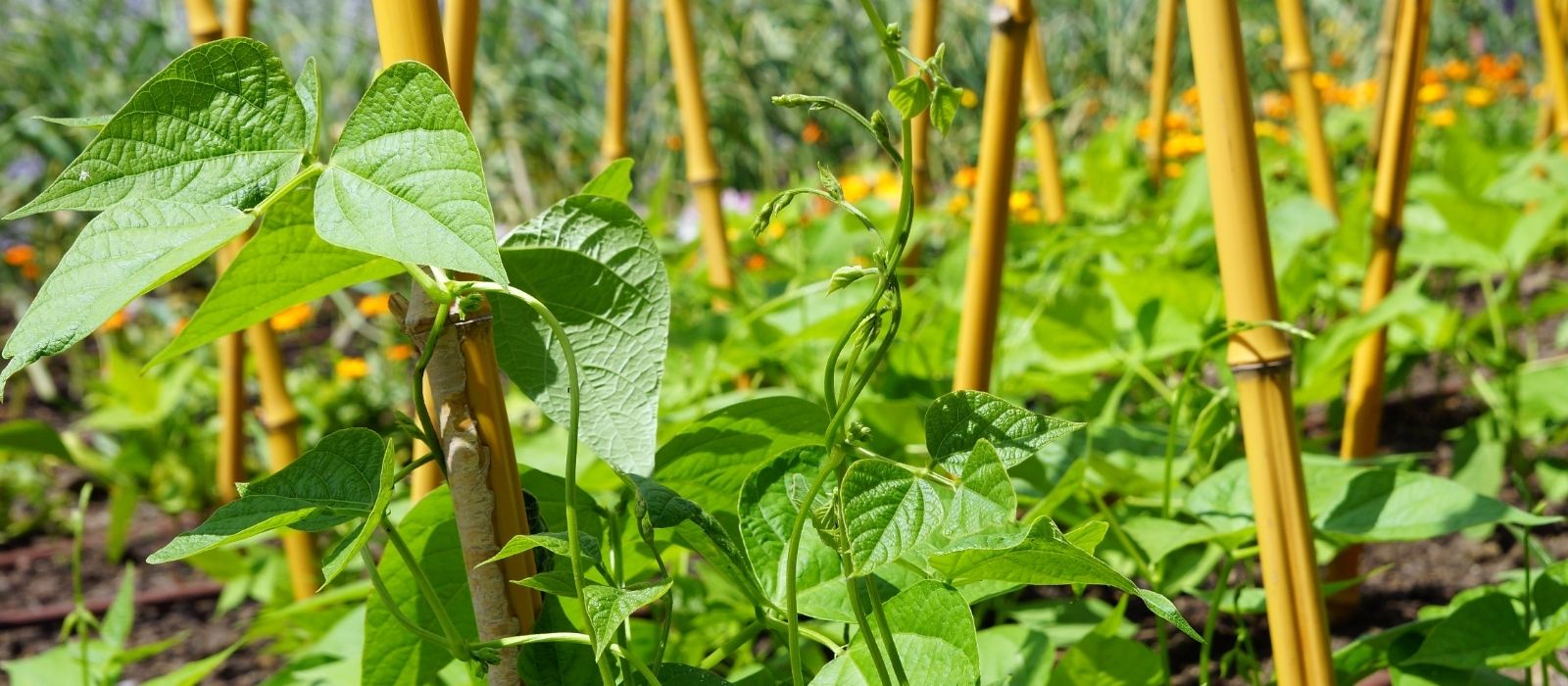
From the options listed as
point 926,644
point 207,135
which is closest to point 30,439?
point 207,135

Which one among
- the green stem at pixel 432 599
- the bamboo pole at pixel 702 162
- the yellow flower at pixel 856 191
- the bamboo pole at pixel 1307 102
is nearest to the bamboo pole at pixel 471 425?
the green stem at pixel 432 599

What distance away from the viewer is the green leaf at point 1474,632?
694mm

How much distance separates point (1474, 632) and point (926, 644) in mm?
413

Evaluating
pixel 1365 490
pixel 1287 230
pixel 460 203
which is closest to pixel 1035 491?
pixel 1365 490

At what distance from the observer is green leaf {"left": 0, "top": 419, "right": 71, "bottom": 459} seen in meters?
0.78

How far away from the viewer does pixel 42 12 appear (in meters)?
4.66

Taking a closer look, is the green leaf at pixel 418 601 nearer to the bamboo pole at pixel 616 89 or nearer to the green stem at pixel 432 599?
the green stem at pixel 432 599

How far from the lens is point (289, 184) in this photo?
1.27ft

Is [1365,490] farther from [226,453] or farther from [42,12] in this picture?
[42,12]

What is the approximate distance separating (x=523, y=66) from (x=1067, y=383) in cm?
364

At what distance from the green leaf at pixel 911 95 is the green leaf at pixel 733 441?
19 centimetres

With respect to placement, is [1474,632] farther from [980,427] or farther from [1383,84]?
[1383,84]

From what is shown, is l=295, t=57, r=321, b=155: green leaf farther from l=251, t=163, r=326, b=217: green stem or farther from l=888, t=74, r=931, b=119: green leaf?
l=888, t=74, r=931, b=119: green leaf

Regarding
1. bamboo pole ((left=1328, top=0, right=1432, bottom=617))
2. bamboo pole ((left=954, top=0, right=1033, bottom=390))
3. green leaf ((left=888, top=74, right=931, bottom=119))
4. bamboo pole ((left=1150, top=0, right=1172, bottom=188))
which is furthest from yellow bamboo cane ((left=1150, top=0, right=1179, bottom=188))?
green leaf ((left=888, top=74, right=931, bottom=119))
